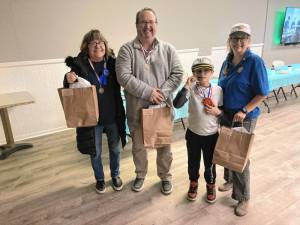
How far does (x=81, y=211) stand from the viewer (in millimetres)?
1966

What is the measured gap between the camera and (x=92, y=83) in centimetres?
179

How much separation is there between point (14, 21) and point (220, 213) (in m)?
2.87

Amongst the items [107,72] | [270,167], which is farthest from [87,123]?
[270,167]

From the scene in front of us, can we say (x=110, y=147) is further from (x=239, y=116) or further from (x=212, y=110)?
(x=239, y=116)

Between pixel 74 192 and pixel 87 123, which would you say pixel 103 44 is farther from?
pixel 74 192

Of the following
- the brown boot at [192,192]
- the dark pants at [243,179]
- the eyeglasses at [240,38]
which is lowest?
the brown boot at [192,192]

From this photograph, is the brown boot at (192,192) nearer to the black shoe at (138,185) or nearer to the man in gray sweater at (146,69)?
the black shoe at (138,185)

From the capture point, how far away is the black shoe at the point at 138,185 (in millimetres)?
2170

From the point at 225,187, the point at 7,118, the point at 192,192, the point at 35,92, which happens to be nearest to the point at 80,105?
the point at 192,192

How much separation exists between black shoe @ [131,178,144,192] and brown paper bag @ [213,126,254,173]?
0.78 metres

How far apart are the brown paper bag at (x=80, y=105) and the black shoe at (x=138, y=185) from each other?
696mm

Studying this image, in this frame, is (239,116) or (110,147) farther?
(110,147)

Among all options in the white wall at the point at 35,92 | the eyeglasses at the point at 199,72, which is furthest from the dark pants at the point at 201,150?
the white wall at the point at 35,92

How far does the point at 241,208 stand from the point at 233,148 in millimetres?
551
